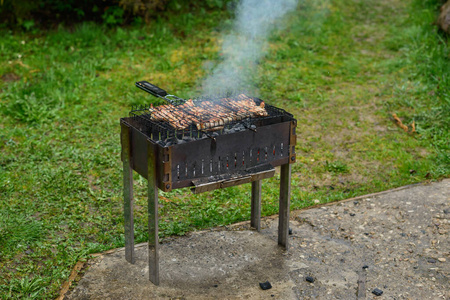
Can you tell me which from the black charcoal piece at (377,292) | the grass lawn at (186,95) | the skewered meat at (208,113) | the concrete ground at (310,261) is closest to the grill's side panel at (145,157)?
the skewered meat at (208,113)

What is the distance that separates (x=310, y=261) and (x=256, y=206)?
0.75 metres

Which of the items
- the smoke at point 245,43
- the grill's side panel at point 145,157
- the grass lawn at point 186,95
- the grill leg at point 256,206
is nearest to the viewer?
the grill's side panel at point 145,157

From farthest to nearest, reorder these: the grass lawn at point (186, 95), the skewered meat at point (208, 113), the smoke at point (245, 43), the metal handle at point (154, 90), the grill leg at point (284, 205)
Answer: the smoke at point (245, 43)
the grass lawn at point (186, 95)
the grill leg at point (284, 205)
the metal handle at point (154, 90)
the skewered meat at point (208, 113)

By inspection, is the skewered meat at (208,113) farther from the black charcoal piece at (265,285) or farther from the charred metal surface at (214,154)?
the black charcoal piece at (265,285)

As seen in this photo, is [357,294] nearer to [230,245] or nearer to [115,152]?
[230,245]

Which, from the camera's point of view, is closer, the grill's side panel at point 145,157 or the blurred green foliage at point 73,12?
the grill's side panel at point 145,157

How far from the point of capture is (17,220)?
5.33 m

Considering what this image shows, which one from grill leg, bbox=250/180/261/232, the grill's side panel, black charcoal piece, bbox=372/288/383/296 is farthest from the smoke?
black charcoal piece, bbox=372/288/383/296

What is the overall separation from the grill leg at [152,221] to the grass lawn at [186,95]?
715mm

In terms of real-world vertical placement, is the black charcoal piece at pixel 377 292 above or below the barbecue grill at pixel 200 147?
below

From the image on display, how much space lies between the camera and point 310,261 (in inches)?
194

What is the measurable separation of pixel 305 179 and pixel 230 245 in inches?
67.0

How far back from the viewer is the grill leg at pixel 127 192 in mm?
4555

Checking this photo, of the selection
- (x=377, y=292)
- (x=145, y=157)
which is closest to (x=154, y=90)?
(x=145, y=157)
